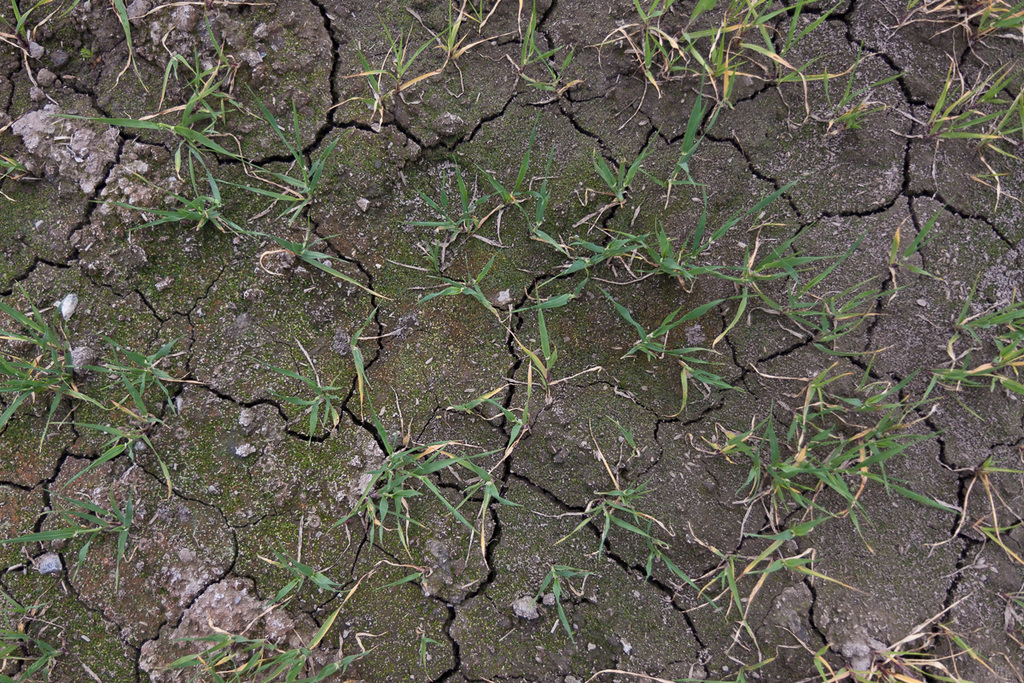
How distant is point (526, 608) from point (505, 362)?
744 millimetres

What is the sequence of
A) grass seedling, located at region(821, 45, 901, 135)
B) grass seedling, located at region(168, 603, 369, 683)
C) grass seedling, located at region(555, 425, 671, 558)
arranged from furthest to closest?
grass seedling, located at region(821, 45, 901, 135) → grass seedling, located at region(555, 425, 671, 558) → grass seedling, located at region(168, 603, 369, 683)

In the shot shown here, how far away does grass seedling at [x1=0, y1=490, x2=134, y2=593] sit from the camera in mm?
1721

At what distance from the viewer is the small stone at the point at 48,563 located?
1768 millimetres

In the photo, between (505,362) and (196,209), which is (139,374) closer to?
(196,209)

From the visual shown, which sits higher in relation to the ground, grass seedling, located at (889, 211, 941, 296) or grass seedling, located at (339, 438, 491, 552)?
grass seedling, located at (889, 211, 941, 296)

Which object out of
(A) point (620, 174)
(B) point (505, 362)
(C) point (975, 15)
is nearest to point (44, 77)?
(B) point (505, 362)

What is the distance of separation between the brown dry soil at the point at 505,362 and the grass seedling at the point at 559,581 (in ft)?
0.09

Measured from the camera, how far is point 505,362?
184cm

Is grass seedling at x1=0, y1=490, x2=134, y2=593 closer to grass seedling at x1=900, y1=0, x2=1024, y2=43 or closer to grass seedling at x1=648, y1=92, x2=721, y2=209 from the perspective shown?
grass seedling at x1=648, y1=92, x2=721, y2=209

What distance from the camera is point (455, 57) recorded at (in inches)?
74.7

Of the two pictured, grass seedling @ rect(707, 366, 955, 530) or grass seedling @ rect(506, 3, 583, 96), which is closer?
grass seedling @ rect(707, 366, 955, 530)

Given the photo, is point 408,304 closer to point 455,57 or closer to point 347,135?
point 347,135

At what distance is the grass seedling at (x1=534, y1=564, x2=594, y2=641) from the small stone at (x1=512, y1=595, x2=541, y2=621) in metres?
0.02

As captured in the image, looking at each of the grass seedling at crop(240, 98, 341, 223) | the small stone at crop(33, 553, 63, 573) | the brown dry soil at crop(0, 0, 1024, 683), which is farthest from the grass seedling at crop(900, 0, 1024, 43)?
the small stone at crop(33, 553, 63, 573)
